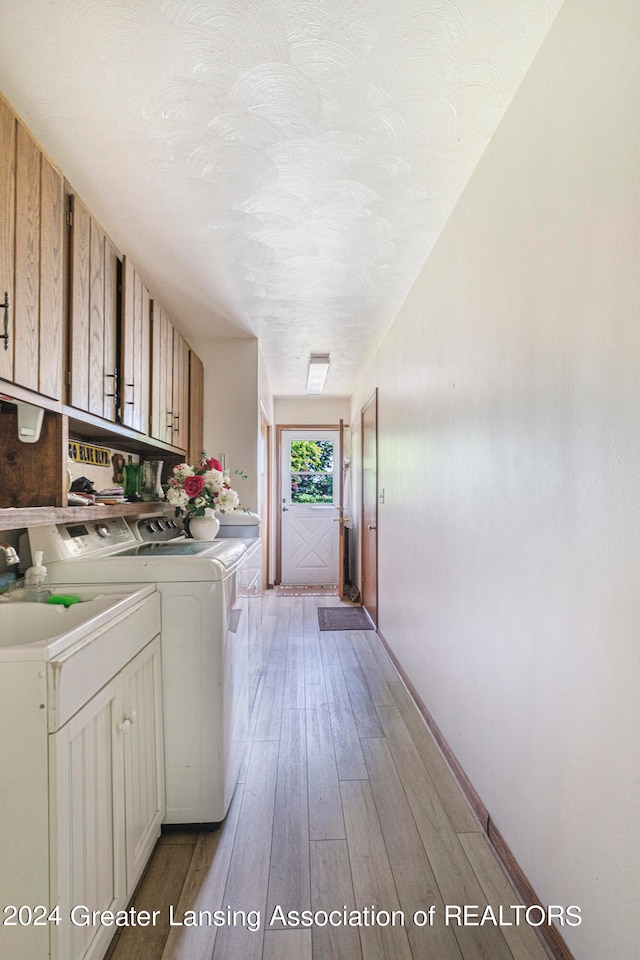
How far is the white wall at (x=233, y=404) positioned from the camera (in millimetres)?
3768

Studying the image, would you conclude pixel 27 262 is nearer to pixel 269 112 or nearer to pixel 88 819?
pixel 269 112

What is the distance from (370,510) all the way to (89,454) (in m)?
2.66

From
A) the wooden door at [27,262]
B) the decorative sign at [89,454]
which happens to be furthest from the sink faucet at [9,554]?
the decorative sign at [89,454]

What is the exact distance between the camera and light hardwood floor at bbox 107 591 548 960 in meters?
1.28

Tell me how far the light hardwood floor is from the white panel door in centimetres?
362

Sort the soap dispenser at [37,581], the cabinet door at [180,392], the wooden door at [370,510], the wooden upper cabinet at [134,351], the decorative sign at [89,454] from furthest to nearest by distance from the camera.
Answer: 1. the wooden door at [370,510]
2. the cabinet door at [180,392]
3. the decorative sign at [89,454]
4. the wooden upper cabinet at [134,351]
5. the soap dispenser at [37,581]

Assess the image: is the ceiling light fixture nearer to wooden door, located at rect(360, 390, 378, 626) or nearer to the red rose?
wooden door, located at rect(360, 390, 378, 626)

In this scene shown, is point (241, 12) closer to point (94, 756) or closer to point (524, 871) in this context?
point (94, 756)

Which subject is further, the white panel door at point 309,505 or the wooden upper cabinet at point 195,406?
the white panel door at point 309,505

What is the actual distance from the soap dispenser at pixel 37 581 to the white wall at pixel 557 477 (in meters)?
1.48

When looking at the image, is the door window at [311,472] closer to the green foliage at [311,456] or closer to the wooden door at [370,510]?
the green foliage at [311,456]

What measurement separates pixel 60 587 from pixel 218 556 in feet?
1.79

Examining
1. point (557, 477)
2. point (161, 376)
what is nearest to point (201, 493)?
point (161, 376)

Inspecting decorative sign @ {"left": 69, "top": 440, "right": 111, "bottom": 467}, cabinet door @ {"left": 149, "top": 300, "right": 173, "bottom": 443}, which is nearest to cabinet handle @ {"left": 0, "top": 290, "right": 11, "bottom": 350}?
decorative sign @ {"left": 69, "top": 440, "right": 111, "bottom": 467}
